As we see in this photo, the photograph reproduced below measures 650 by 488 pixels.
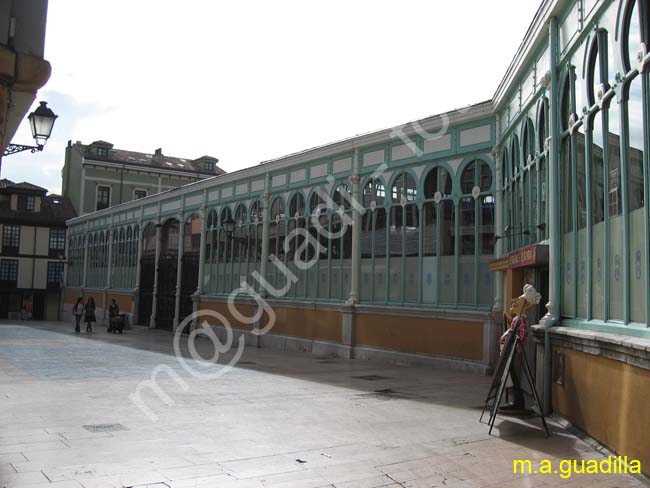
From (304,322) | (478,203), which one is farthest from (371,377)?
(304,322)

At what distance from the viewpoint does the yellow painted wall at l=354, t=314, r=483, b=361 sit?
48.6ft

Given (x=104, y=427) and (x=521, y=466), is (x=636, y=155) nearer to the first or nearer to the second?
(x=521, y=466)

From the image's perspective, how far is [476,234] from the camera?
50.0 feet

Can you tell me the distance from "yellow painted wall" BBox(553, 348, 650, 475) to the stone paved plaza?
0.28m

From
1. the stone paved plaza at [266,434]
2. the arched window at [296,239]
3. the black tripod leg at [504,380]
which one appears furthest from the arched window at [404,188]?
the black tripod leg at [504,380]

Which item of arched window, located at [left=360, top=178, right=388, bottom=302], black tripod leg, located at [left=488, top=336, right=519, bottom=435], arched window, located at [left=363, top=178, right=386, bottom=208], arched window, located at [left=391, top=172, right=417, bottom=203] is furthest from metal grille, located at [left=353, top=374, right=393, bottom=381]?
arched window, located at [left=363, top=178, right=386, bottom=208]

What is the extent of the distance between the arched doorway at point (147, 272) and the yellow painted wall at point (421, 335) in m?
16.8

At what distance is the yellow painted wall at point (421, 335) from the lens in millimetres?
14828

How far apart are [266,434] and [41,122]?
22.9 feet

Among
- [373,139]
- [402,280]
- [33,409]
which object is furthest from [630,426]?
[373,139]

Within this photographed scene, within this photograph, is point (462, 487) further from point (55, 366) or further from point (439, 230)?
point (55, 366)

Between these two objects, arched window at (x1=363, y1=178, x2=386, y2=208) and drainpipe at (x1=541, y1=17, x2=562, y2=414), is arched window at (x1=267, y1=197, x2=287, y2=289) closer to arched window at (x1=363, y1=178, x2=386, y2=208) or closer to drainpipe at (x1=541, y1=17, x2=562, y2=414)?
arched window at (x1=363, y1=178, x2=386, y2=208)

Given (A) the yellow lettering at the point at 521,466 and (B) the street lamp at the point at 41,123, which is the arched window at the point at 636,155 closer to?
(A) the yellow lettering at the point at 521,466

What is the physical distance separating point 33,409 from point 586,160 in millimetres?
8790
